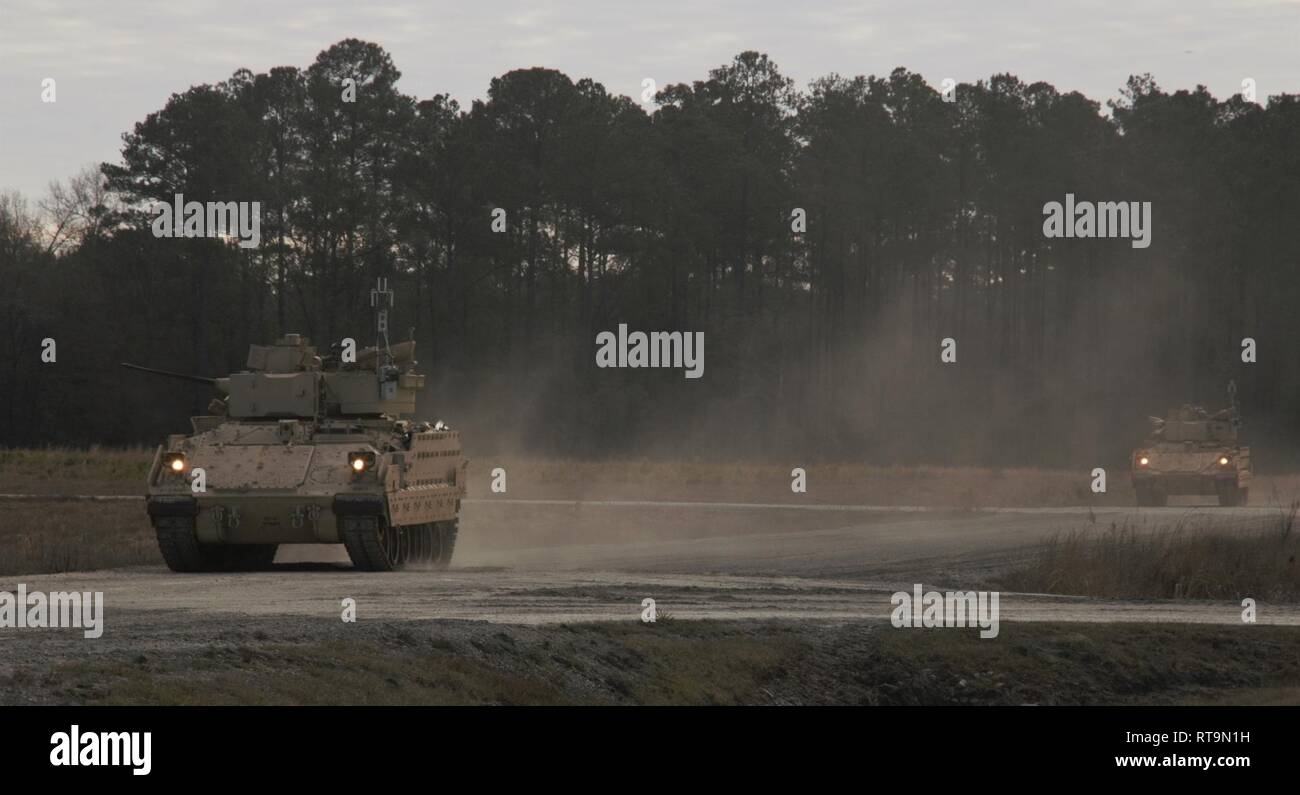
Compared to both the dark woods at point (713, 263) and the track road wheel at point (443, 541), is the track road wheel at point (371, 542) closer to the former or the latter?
the track road wheel at point (443, 541)

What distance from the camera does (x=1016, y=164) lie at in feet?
273

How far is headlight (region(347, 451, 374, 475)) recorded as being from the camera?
2327cm

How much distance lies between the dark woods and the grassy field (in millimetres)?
52075

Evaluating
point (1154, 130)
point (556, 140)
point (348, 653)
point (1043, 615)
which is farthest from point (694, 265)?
point (348, 653)

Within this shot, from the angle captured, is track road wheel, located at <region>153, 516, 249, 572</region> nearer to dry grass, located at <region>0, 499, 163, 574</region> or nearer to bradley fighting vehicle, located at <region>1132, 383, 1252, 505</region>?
dry grass, located at <region>0, 499, 163, 574</region>

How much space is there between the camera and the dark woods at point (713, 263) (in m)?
69.2

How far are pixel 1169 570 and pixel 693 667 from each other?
11054mm

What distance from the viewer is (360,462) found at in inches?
917

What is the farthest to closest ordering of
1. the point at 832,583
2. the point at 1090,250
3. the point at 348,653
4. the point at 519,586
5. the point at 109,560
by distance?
the point at 1090,250 → the point at 109,560 → the point at 832,583 → the point at 519,586 → the point at 348,653

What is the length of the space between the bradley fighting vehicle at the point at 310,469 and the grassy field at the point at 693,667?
789 cm


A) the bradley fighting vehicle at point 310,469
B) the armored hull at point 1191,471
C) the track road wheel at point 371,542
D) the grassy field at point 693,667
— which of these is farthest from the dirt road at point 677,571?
the armored hull at point 1191,471

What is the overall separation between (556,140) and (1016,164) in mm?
24072
